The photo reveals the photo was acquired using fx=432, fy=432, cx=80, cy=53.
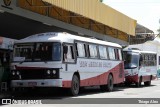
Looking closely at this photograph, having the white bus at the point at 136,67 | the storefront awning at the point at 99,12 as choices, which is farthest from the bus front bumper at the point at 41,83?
the white bus at the point at 136,67

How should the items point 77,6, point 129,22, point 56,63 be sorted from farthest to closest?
1. point 129,22
2. point 77,6
3. point 56,63

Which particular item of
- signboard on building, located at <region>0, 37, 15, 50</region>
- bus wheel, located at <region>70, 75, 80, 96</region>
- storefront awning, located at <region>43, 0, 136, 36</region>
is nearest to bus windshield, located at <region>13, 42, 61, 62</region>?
bus wheel, located at <region>70, 75, 80, 96</region>

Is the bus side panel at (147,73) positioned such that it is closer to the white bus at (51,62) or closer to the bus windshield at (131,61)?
the bus windshield at (131,61)

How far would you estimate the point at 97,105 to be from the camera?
14.9m

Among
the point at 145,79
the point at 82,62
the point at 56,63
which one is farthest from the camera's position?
the point at 145,79

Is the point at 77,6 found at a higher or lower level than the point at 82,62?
higher

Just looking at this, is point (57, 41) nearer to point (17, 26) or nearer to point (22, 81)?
point (22, 81)

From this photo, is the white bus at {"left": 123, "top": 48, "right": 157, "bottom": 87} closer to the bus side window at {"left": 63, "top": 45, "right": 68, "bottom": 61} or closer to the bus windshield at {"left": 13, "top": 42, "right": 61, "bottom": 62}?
the bus side window at {"left": 63, "top": 45, "right": 68, "bottom": 61}

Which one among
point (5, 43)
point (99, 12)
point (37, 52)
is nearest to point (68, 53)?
point (37, 52)

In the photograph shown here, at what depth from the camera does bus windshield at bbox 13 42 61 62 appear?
59.8 ft

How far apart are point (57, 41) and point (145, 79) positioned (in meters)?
14.9

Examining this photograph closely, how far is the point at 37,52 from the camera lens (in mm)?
18578

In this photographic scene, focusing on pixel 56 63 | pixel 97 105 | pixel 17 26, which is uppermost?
pixel 17 26

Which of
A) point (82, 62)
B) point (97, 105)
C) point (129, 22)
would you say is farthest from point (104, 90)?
point (129, 22)
